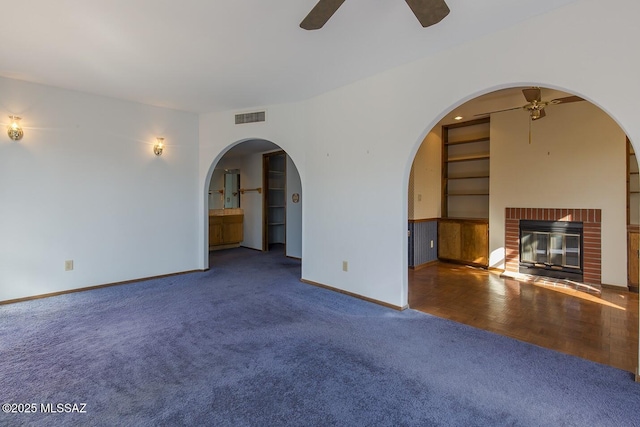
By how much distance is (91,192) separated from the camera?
4.23m

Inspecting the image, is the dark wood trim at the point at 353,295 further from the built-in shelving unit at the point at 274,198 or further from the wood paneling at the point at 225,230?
the wood paneling at the point at 225,230

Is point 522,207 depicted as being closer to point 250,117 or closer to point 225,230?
point 250,117

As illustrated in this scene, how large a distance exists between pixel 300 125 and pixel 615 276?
480 centimetres

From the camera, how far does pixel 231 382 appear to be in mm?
2115

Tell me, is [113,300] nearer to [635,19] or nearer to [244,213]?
[244,213]

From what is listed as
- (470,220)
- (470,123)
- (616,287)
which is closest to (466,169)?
(470,123)

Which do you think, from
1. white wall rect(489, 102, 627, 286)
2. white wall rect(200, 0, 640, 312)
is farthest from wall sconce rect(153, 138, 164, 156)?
white wall rect(489, 102, 627, 286)

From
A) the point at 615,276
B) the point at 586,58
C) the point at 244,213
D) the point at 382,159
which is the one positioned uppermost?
the point at 586,58

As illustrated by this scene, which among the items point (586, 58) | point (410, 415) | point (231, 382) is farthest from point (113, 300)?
point (586, 58)

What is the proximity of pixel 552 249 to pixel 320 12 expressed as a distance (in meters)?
4.91

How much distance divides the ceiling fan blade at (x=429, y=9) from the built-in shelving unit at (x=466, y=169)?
4.31 m

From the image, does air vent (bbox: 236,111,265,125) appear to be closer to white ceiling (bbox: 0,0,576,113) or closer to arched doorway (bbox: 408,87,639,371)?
white ceiling (bbox: 0,0,576,113)

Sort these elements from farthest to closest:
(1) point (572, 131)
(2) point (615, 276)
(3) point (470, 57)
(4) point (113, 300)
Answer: (1) point (572, 131) < (2) point (615, 276) < (4) point (113, 300) < (3) point (470, 57)

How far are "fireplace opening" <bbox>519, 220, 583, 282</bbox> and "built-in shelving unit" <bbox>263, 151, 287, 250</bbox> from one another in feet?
16.2
